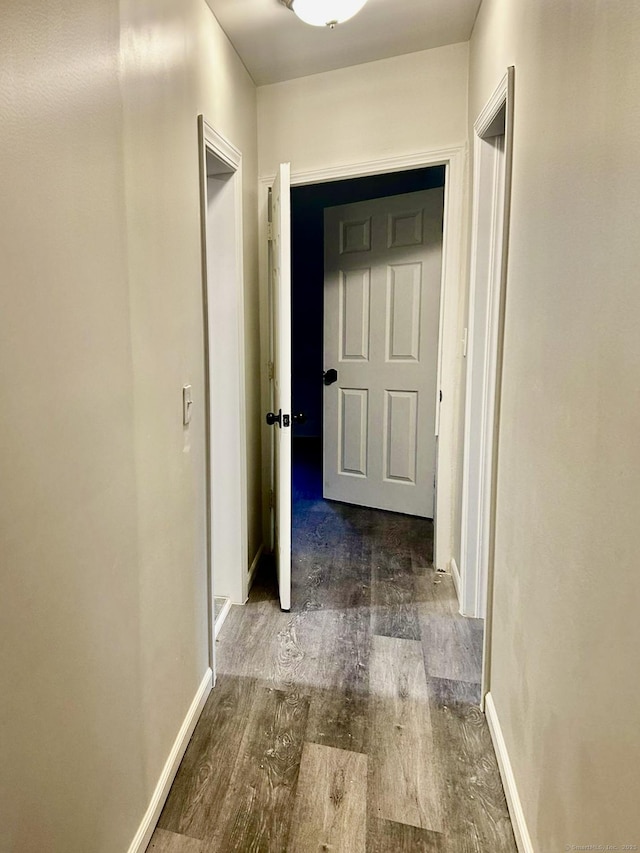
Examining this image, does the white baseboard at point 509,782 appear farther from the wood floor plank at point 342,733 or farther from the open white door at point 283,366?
the open white door at point 283,366

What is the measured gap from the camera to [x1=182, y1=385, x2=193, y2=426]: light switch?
145 cm

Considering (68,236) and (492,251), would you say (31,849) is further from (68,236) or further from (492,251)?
(492,251)

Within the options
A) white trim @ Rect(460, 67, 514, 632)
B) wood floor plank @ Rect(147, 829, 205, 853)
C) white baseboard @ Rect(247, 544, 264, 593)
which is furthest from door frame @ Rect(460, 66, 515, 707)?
wood floor plank @ Rect(147, 829, 205, 853)

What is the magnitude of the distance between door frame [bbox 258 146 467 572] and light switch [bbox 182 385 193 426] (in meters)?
1.09

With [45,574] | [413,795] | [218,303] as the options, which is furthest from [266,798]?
[218,303]

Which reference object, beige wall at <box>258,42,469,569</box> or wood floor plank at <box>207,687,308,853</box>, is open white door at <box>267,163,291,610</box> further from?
wood floor plank at <box>207,687,308,853</box>

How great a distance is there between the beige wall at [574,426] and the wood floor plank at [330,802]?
1.44 ft

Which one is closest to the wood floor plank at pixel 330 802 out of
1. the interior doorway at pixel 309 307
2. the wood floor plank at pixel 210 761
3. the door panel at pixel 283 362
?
the wood floor plank at pixel 210 761

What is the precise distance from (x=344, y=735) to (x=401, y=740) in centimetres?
18

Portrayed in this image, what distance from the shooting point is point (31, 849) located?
2.54ft

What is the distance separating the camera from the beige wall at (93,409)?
729mm

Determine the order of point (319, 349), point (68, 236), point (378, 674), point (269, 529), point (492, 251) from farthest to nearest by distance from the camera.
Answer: point (319, 349) → point (269, 529) → point (492, 251) → point (378, 674) → point (68, 236)

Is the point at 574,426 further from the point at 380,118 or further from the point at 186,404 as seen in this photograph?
the point at 380,118

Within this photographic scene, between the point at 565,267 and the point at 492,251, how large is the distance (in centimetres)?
109
